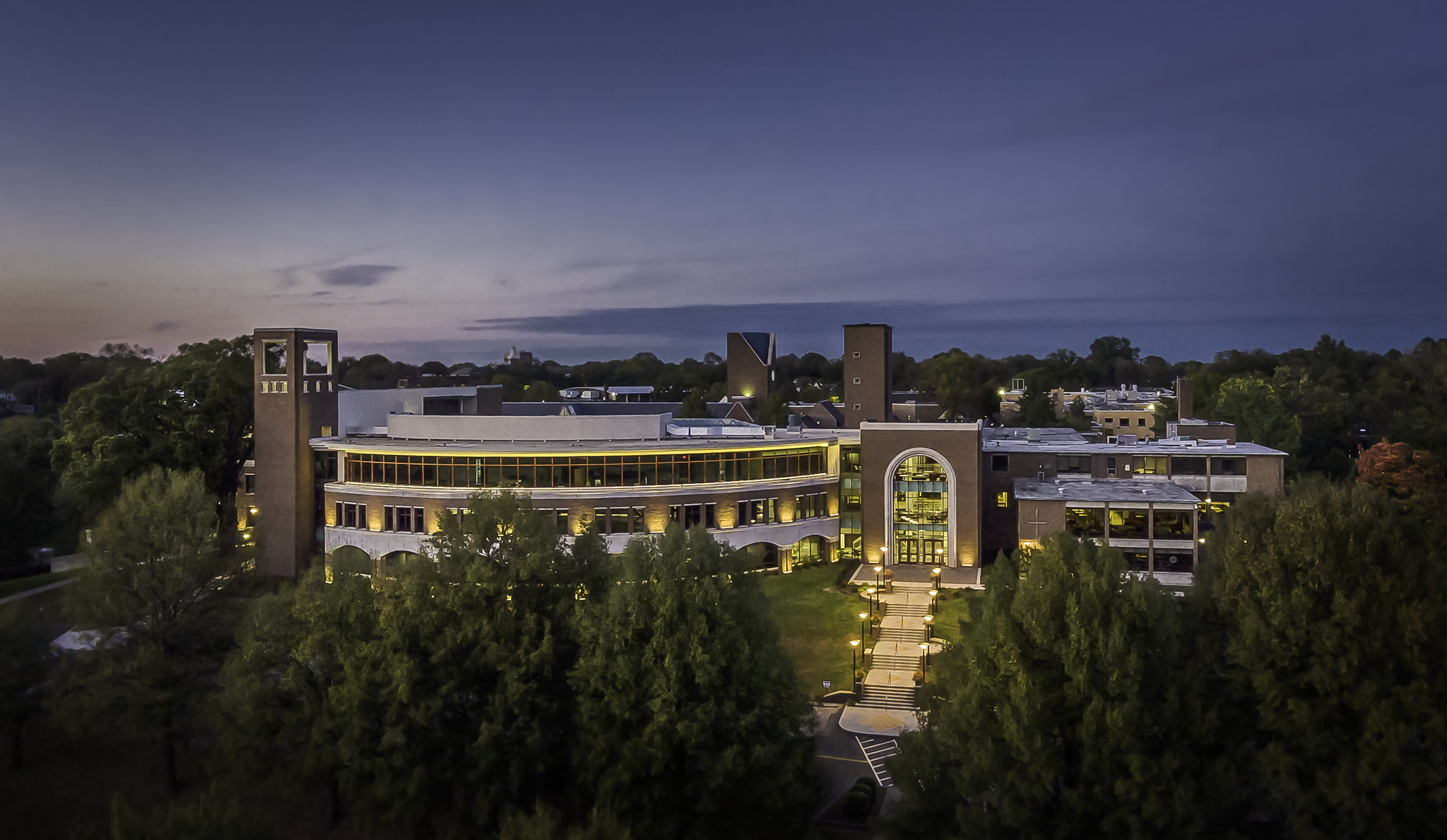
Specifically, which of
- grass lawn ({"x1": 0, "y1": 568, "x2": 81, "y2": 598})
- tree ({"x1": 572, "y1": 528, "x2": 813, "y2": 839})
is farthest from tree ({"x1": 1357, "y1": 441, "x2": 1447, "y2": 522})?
grass lawn ({"x1": 0, "y1": 568, "x2": 81, "y2": 598})

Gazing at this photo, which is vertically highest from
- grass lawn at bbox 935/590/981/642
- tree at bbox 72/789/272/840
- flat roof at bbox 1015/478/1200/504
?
flat roof at bbox 1015/478/1200/504

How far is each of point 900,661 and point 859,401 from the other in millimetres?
24631

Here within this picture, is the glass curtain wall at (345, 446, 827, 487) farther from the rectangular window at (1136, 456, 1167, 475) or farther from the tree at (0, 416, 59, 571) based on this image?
the tree at (0, 416, 59, 571)

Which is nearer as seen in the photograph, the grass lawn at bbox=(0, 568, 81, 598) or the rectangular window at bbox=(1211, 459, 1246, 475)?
the grass lawn at bbox=(0, 568, 81, 598)

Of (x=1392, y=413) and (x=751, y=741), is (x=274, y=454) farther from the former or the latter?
(x=1392, y=413)

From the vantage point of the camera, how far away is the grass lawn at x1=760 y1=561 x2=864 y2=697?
33438mm

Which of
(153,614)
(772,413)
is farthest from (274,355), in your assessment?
(772,413)

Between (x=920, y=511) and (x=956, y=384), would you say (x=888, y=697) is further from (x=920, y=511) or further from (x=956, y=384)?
(x=956, y=384)

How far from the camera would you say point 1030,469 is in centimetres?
4884

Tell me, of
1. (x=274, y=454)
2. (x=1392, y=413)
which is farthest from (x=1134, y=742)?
(x=1392, y=413)

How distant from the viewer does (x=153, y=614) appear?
1141 inches

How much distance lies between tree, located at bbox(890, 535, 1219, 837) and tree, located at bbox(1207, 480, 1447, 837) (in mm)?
1610

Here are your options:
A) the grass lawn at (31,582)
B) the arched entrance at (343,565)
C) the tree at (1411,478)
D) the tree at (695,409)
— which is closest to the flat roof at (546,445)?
the arched entrance at (343,565)

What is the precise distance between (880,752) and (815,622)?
9975mm
